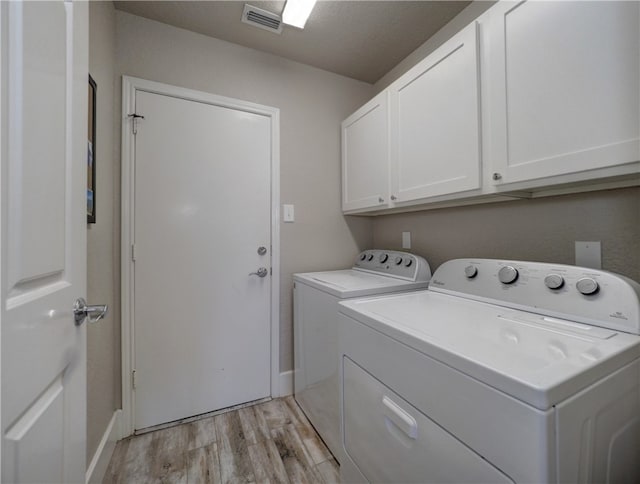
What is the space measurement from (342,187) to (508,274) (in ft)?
4.55

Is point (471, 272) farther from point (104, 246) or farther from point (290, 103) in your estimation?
point (104, 246)

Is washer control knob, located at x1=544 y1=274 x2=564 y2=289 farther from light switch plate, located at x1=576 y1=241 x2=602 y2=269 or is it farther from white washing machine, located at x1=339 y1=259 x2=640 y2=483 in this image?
light switch plate, located at x1=576 y1=241 x2=602 y2=269

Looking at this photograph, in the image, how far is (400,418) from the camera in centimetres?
81

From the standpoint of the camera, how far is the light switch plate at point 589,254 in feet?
3.49

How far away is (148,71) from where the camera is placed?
1.66m

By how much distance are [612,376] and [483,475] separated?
1.26 ft

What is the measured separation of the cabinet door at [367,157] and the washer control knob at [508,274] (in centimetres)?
78

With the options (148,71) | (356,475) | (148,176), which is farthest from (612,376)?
(148,71)

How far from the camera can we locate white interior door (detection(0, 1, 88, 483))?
450mm

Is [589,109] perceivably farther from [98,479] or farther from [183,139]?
[98,479]

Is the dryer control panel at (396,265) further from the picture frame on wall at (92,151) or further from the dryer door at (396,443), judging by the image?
the picture frame on wall at (92,151)

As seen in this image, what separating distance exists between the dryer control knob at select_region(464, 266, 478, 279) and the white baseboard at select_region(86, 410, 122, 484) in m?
1.89

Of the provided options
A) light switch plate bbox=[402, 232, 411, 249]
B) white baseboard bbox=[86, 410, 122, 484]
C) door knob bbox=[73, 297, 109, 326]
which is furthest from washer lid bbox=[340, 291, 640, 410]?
white baseboard bbox=[86, 410, 122, 484]

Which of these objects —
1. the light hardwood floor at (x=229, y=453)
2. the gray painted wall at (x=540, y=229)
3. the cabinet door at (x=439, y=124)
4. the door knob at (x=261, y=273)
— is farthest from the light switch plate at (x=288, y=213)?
the light hardwood floor at (x=229, y=453)
